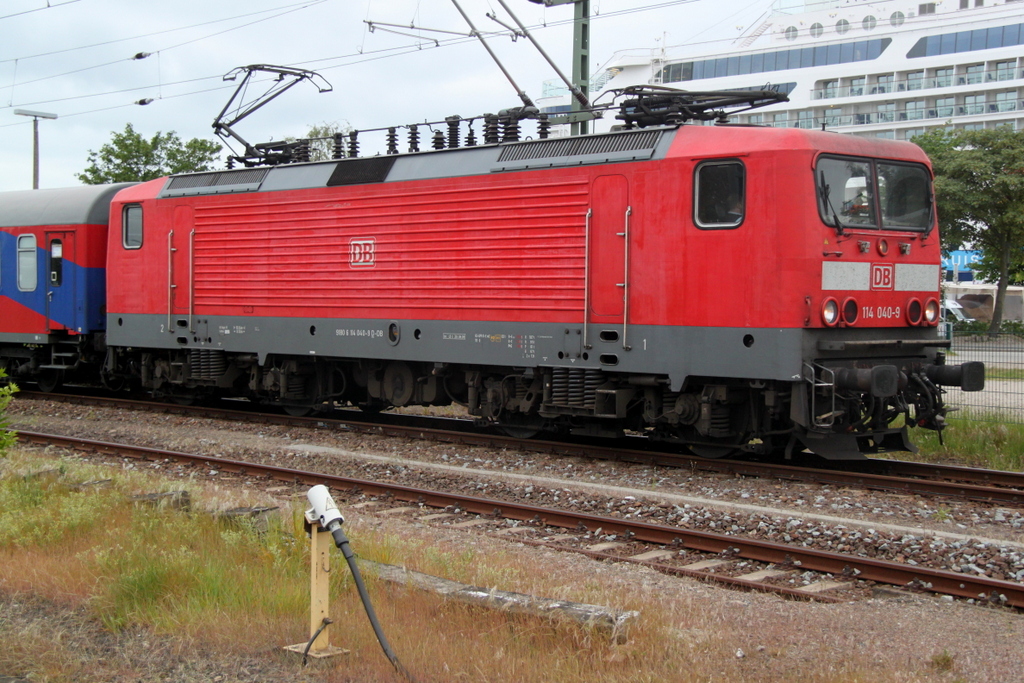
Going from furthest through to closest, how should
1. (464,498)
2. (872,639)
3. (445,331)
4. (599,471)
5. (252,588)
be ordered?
(445,331), (599,471), (464,498), (252,588), (872,639)

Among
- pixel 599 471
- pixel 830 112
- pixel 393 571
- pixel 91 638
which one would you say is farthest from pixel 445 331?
pixel 830 112

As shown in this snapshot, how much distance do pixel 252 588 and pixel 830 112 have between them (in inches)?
2856

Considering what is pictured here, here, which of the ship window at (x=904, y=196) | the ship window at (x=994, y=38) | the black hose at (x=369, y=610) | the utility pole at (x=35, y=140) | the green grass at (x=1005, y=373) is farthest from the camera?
the ship window at (x=994, y=38)

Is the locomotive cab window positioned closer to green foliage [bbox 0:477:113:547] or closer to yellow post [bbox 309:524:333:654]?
yellow post [bbox 309:524:333:654]

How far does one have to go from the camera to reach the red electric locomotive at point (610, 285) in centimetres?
1020

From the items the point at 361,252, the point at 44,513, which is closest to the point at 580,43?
the point at 361,252

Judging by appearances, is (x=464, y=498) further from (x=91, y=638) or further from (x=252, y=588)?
(x=91, y=638)

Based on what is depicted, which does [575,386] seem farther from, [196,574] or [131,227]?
[131,227]

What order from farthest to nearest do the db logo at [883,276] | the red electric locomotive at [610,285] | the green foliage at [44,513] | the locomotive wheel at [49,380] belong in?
the locomotive wheel at [49,380], the db logo at [883,276], the red electric locomotive at [610,285], the green foliage at [44,513]

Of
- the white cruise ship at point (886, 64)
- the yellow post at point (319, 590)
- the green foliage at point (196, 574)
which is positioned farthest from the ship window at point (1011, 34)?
the yellow post at point (319, 590)

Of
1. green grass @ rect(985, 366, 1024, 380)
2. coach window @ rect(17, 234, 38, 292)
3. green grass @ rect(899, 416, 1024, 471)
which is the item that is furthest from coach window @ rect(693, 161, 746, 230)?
coach window @ rect(17, 234, 38, 292)

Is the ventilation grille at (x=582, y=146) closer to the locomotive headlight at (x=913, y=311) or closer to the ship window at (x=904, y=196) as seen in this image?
the ship window at (x=904, y=196)

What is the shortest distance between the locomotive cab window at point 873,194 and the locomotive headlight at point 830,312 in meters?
0.82

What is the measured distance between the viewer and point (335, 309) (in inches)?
557
